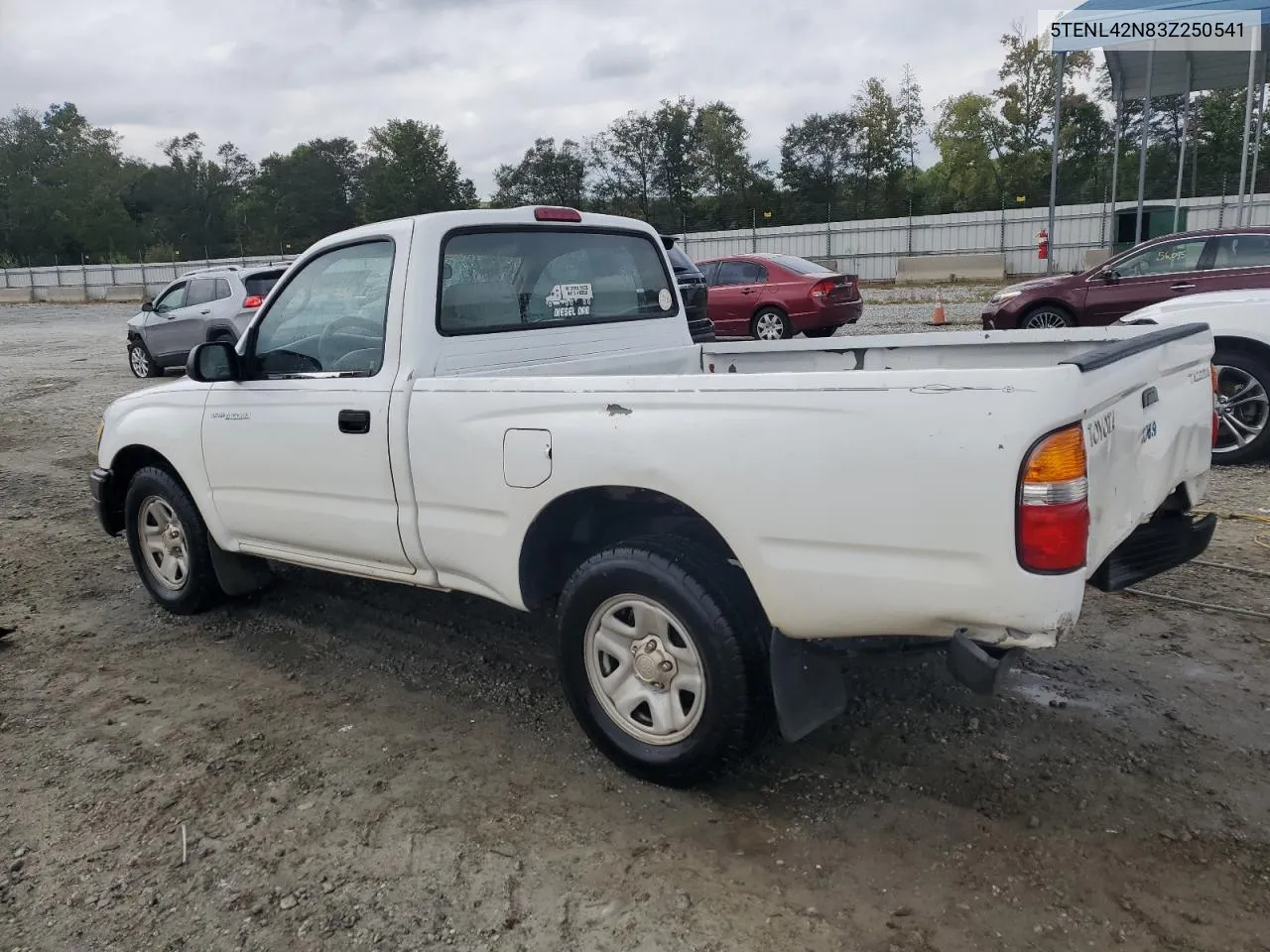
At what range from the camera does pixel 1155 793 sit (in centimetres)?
300

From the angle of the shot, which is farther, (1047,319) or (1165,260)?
(1047,319)

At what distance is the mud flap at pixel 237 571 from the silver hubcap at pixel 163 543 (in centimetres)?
17

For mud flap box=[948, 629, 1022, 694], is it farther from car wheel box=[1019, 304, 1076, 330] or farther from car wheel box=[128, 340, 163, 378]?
car wheel box=[128, 340, 163, 378]

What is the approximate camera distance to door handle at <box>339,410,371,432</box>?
12.1ft

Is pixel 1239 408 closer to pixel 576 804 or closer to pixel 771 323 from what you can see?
pixel 576 804

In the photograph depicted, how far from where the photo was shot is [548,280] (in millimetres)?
4172

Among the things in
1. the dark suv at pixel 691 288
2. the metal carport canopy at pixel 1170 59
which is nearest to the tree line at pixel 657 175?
the metal carport canopy at pixel 1170 59

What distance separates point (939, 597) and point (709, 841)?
104 cm

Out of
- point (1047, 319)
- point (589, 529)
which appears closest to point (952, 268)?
point (1047, 319)

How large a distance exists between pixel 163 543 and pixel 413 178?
66.7 metres

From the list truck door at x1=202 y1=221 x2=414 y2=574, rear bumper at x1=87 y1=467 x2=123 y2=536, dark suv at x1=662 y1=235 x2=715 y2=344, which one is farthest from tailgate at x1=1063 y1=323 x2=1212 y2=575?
dark suv at x1=662 y1=235 x2=715 y2=344

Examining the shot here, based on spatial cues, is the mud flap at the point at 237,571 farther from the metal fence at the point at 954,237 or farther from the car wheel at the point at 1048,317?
the metal fence at the point at 954,237

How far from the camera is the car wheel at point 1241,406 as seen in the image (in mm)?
6426

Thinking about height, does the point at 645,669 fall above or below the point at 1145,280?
below
